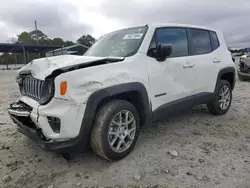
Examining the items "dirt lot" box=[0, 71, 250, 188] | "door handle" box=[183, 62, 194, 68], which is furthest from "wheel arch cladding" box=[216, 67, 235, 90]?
"dirt lot" box=[0, 71, 250, 188]

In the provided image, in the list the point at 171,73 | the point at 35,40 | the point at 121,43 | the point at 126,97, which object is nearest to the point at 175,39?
the point at 171,73

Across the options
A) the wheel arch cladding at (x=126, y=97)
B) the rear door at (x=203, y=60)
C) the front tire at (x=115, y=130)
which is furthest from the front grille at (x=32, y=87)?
the rear door at (x=203, y=60)

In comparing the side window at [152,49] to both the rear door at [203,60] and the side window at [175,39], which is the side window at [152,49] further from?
the rear door at [203,60]

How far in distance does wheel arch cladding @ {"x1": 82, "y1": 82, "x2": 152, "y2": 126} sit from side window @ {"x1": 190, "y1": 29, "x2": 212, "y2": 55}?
157 cm

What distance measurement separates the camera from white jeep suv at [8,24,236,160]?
253cm

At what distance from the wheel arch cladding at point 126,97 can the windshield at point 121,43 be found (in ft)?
1.82

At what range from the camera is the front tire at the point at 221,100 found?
15.3 feet

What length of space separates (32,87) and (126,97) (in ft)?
4.12

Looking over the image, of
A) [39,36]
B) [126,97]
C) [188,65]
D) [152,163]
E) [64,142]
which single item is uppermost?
[39,36]

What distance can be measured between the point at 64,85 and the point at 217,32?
3810 millimetres

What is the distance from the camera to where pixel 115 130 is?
2938 mm

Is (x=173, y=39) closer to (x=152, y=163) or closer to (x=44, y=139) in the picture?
(x=152, y=163)

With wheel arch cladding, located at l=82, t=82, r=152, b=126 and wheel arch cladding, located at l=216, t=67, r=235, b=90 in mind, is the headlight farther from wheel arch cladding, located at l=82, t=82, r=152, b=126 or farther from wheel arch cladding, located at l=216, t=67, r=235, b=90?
wheel arch cladding, located at l=216, t=67, r=235, b=90

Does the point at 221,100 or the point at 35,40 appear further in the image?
the point at 35,40
